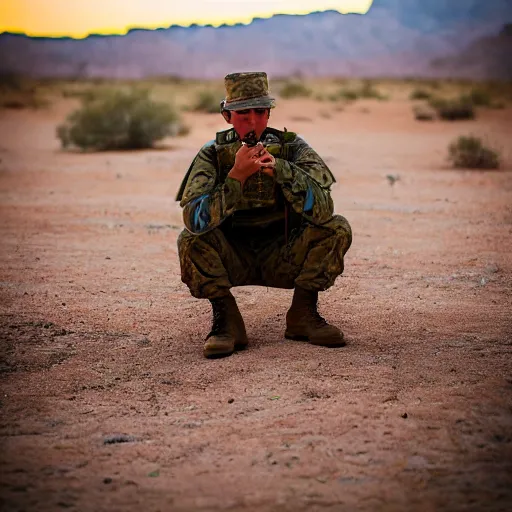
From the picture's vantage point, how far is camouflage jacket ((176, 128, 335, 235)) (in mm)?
4395

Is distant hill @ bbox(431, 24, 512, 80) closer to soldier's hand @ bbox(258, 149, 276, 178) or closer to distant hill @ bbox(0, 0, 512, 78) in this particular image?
distant hill @ bbox(0, 0, 512, 78)

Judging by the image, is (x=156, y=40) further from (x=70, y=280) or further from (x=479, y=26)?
(x=70, y=280)

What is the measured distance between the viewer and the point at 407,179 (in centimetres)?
1306

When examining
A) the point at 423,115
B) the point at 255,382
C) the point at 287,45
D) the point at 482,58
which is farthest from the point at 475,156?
the point at 287,45

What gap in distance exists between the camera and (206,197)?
442cm

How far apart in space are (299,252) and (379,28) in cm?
14544

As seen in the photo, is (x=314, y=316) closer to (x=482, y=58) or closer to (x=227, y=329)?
(x=227, y=329)

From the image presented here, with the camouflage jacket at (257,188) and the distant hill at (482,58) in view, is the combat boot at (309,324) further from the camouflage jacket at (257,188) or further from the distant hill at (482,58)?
the distant hill at (482,58)

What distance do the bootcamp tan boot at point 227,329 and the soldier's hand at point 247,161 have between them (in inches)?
33.2

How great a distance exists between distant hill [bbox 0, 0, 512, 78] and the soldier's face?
115 metres

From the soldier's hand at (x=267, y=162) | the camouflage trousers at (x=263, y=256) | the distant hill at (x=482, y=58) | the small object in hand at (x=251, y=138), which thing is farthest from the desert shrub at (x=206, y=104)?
the distant hill at (x=482, y=58)

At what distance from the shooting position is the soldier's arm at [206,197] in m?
4.34

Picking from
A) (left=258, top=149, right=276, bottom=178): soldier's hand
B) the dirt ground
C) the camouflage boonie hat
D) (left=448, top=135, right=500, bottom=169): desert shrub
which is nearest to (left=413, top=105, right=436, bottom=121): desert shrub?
(left=448, top=135, right=500, bottom=169): desert shrub

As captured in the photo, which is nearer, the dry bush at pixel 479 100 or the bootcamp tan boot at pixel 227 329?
the bootcamp tan boot at pixel 227 329
